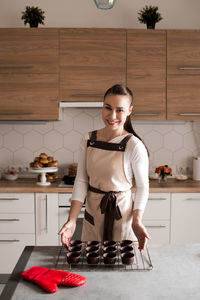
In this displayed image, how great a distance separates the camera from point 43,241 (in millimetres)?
2775

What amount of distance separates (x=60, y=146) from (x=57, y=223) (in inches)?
35.8

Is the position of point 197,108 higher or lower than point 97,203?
higher

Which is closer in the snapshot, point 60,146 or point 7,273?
point 7,273

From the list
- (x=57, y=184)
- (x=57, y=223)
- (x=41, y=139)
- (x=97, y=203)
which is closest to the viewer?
(x=97, y=203)

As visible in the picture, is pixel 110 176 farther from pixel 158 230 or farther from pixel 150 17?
pixel 150 17

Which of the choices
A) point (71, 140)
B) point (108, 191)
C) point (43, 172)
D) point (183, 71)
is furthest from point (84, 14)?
point (108, 191)

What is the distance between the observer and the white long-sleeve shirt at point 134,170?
161cm

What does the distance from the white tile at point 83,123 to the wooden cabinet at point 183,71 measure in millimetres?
842

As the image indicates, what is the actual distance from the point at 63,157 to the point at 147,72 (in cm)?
124

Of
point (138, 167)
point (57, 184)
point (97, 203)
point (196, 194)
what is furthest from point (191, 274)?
point (57, 184)

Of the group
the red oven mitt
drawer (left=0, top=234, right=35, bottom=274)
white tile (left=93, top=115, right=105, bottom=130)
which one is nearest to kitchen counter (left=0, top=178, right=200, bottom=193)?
drawer (left=0, top=234, right=35, bottom=274)

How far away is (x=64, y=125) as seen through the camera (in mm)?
3350

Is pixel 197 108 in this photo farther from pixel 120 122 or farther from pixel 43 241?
pixel 43 241

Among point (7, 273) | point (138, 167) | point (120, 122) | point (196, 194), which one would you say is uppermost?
point (120, 122)
